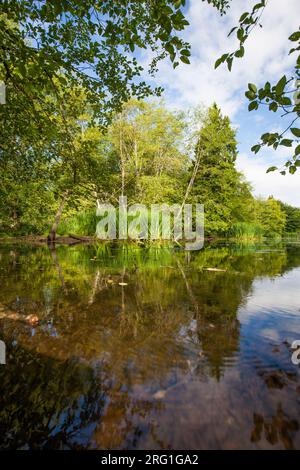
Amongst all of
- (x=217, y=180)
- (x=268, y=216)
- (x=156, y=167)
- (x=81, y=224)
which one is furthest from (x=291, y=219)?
(x=81, y=224)

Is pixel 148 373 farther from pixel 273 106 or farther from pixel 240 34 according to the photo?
pixel 240 34

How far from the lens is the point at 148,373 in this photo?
2.11 metres

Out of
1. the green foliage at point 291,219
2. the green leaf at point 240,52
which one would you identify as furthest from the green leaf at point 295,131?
the green foliage at point 291,219

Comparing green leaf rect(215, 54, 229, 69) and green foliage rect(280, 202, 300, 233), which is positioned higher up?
green foliage rect(280, 202, 300, 233)

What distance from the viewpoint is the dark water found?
1508mm

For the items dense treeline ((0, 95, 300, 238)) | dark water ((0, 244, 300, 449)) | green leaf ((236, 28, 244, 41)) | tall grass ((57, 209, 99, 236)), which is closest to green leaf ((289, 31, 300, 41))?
green leaf ((236, 28, 244, 41))

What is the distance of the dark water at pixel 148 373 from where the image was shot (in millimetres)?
1508

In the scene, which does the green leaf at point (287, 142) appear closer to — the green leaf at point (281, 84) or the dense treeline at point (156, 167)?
the green leaf at point (281, 84)

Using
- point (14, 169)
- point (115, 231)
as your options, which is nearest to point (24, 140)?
point (14, 169)

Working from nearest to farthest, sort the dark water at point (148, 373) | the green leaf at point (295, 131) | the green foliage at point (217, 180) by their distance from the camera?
the dark water at point (148, 373), the green leaf at point (295, 131), the green foliage at point (217, 180)

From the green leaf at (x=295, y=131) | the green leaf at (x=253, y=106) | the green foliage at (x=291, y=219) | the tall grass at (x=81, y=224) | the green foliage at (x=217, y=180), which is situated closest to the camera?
the green leaf at (x=295, y=131)

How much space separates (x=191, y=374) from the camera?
2094 millimetres

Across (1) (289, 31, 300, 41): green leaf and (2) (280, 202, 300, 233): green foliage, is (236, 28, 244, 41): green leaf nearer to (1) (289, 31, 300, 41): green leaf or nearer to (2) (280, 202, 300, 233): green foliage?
(1) (289, 31, 300, 41): green leaf
